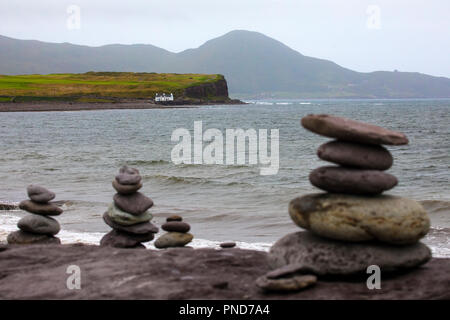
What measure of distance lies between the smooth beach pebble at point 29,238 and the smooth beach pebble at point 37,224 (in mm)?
127

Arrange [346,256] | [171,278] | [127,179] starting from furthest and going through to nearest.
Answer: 1. [127,179]
2. [171,278]
3. [346,256]

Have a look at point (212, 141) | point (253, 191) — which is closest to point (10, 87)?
point (212, 141)

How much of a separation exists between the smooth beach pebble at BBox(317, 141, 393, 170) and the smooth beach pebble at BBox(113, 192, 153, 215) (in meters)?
5.27

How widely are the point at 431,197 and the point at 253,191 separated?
756 centimetres

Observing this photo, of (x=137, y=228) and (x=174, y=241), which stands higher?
(x=137, y=228)

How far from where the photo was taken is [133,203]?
14148 mm

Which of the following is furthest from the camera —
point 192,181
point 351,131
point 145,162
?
point 145,162

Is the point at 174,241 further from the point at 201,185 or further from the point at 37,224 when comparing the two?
the point at 201,185

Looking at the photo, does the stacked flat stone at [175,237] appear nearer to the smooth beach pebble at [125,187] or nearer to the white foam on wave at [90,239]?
the smooth beach pebble at [125,187]

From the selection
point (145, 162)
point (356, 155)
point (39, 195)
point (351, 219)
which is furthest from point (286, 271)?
point (145, 162)

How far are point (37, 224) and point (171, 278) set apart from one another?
6251 millimetres

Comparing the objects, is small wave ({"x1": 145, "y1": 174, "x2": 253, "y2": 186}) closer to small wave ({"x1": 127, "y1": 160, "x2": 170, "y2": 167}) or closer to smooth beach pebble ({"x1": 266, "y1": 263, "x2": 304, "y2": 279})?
small wave ({"x1": 127, "y1": 160, "x2": 170, "y2": 167})
